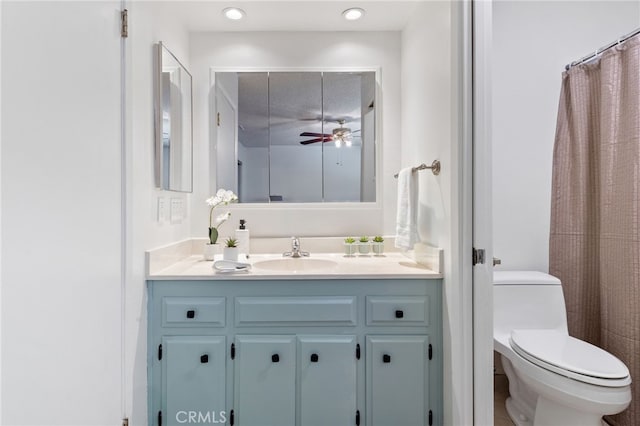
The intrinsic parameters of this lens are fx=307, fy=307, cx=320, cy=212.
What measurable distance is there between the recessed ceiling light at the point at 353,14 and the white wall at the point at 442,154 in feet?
1.05

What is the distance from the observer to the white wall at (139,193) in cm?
127

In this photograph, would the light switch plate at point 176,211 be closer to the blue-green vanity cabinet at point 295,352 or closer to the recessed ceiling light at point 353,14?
the blue-green vanity cabinet at point 295,352

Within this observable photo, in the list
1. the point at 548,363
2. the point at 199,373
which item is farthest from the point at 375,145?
the point at 199,373

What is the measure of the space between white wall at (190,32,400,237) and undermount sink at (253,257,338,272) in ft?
0.79

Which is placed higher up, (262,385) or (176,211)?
(176,211)

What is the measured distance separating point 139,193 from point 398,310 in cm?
128

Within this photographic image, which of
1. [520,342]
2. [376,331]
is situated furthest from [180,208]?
[520,342]

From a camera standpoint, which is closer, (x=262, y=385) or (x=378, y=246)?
(x=262, y=385)

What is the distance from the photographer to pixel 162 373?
4.61ft

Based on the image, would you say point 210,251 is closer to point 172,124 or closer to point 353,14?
point 172,124

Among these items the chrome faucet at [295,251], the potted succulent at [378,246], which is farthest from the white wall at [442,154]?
the chrome faucet at [295,251]

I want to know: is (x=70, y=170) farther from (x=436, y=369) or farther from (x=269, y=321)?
(x=436, y=369)

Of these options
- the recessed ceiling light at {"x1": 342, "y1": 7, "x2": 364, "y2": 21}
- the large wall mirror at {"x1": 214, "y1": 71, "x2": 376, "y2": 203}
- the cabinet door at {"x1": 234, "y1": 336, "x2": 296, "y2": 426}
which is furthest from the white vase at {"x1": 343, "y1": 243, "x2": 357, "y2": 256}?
the recessed ceiling light at {"x1": 342, "y1": 7, "x2": 364, "y2": 21}

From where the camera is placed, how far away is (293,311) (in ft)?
4.68
